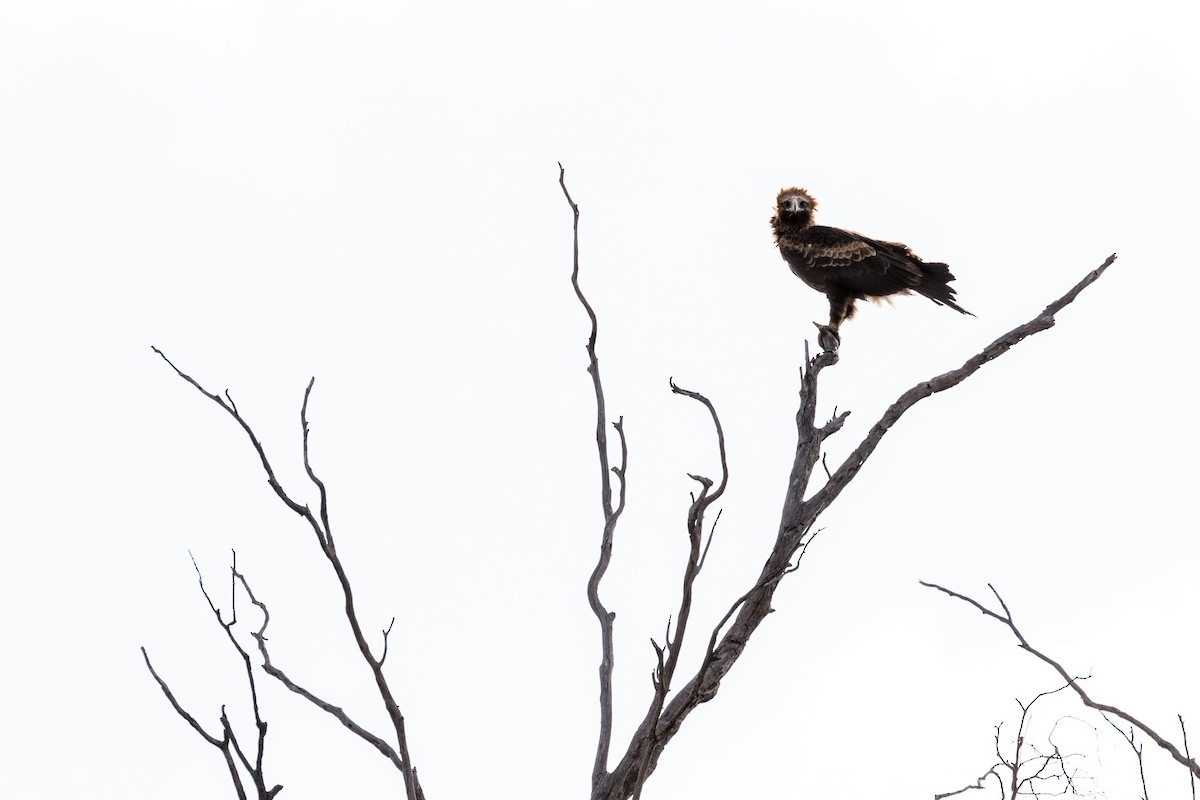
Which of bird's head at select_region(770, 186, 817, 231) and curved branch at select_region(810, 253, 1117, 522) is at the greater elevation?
bird's head at select_region(770, 186, 817, 231)

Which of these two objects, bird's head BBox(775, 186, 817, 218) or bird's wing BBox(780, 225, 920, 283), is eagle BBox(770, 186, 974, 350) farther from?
bird's head BBox(775, 186, 817, 218)

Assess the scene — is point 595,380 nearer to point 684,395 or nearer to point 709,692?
point 684,395

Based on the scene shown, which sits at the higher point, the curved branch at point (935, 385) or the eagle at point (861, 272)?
the eagle at point (861, 272)

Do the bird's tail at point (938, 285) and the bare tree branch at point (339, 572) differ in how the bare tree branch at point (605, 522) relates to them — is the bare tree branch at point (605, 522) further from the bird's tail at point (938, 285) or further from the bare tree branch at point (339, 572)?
the bird's tail at point (938, 285)

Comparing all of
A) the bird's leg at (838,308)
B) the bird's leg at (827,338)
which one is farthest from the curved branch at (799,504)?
the bird's leg at (838,308)

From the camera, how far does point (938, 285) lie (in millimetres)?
9797

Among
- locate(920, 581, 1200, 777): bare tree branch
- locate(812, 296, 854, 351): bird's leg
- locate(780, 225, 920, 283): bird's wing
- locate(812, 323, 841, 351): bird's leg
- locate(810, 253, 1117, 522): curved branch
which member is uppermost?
locate(780, 225, 920, 283): bird's wing

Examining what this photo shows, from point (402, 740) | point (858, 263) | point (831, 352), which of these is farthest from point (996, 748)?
point (858, 263)

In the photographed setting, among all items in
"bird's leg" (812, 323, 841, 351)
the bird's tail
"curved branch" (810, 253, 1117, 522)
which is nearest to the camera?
"curved branch" (810, 253, 1117, 522)

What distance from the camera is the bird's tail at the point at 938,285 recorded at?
9758mm

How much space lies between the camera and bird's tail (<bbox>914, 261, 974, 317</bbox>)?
9.76 m

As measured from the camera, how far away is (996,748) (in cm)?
480

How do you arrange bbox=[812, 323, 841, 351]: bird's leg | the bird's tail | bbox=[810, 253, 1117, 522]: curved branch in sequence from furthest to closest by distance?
the bird's tail
bbox=[812, 323, 841, 351]: bird's leg
bbox=[810, 253, 1117, 522]: curved branch

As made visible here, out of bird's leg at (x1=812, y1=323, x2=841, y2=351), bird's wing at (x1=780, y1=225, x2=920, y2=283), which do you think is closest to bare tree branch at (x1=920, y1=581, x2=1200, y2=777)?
bird's leg at (x1=812, y1=323, x2=841, y2=351)
